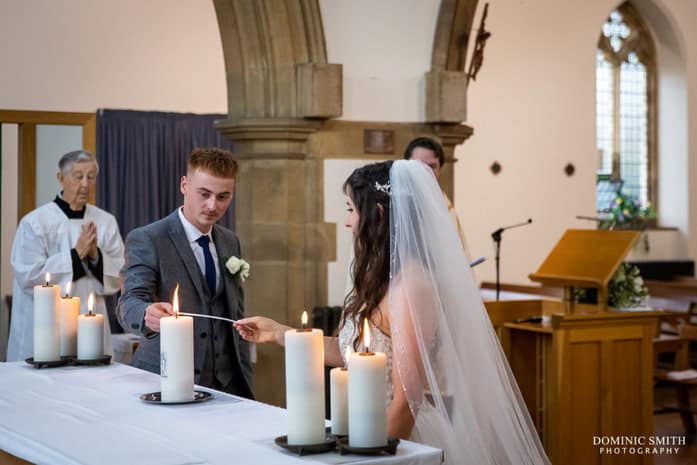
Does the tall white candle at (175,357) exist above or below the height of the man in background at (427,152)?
below

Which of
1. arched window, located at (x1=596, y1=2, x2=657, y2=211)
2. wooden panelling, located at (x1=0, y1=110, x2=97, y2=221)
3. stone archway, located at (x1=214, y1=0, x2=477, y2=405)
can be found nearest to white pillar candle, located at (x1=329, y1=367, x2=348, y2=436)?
stone archway, located at (x1=214, y1=0, x2=477, y2=405)

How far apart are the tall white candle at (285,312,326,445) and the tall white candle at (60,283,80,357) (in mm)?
1337

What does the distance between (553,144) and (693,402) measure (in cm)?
401

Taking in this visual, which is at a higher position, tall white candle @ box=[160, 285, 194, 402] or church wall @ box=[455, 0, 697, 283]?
church wall @ box=[455, 0, 697, 283]

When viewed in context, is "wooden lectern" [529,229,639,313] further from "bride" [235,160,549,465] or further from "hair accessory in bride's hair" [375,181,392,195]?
"hair accessory in bride's hair" [375,181,392,195]

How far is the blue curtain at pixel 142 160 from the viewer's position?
10.0 metres

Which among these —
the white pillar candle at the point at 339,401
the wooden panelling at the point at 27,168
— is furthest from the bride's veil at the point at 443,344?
the wooden panelling at the point at 27,168

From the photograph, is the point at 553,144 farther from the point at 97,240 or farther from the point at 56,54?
the point at 97,240

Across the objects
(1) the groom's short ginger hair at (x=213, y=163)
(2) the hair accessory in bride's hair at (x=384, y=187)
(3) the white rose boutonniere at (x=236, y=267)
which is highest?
(1) the groom's short ginger hair at (x=213, y=163)

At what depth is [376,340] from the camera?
2.89 metres

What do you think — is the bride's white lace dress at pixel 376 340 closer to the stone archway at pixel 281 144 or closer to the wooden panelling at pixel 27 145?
the stone archway at pixel 281 144

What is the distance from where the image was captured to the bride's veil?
277cm

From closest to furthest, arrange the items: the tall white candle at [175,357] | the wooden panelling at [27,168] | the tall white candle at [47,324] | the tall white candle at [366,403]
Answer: the tall white candle at [366,403] < the tall white candle at [175,357] < the tall white candle at [47,324] < the wooden panelling at [27,168]

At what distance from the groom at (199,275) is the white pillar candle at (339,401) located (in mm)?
1428
